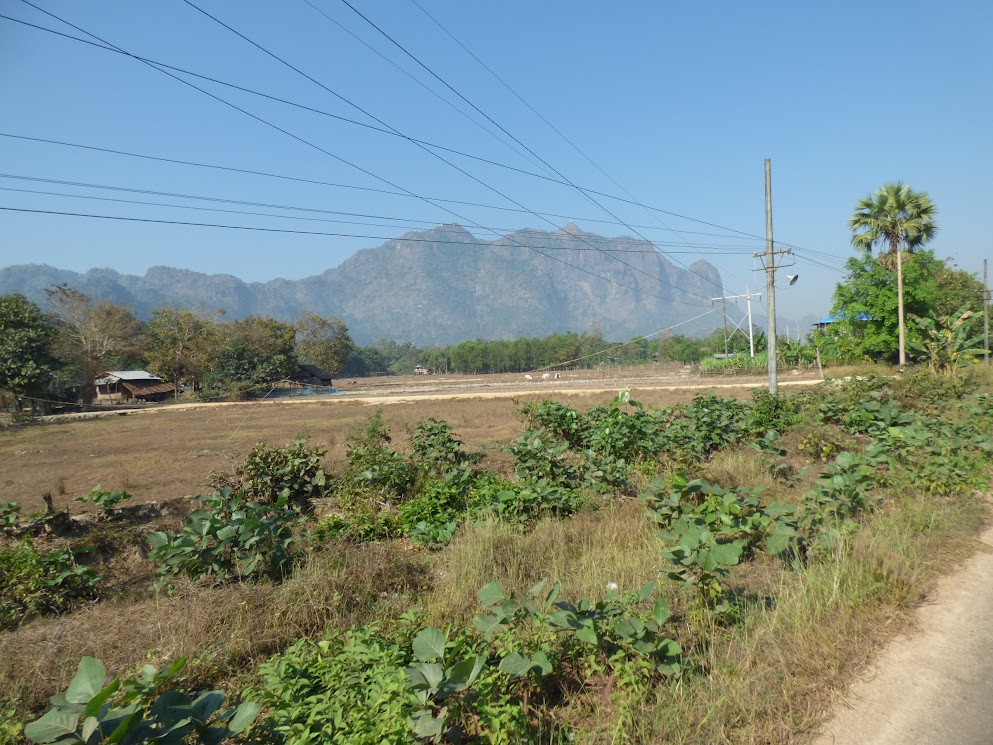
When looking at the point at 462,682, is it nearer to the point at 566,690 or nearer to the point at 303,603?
the point at 566,690

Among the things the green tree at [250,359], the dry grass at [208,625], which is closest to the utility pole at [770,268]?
the dry grass at [208,625]

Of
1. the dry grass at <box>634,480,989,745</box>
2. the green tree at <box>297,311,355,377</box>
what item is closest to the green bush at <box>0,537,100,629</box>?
the dry grass at <box>634,480,989,745</box>

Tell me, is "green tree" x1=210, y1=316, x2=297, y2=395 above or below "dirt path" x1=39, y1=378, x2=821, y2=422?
above

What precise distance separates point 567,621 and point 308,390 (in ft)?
205

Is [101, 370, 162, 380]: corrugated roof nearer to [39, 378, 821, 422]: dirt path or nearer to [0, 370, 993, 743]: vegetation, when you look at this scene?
[39, 378, 821, 422]: dirt path

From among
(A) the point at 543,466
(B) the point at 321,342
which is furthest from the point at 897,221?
(B) the point at 321,342

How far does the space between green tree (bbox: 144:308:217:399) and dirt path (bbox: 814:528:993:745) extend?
6487 cm

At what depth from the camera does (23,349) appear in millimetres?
36062

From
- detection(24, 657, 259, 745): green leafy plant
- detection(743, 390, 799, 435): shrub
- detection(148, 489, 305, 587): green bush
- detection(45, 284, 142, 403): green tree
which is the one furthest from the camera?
detection(45, 284, 142, 403): green tree

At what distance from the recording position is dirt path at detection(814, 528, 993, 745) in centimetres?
284

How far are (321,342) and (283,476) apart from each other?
2953 inches

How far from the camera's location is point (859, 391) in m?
12.8

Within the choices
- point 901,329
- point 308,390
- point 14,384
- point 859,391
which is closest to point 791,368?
point 901,329

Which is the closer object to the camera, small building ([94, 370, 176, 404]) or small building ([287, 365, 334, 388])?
small building ([94, 370, 176, 404])
